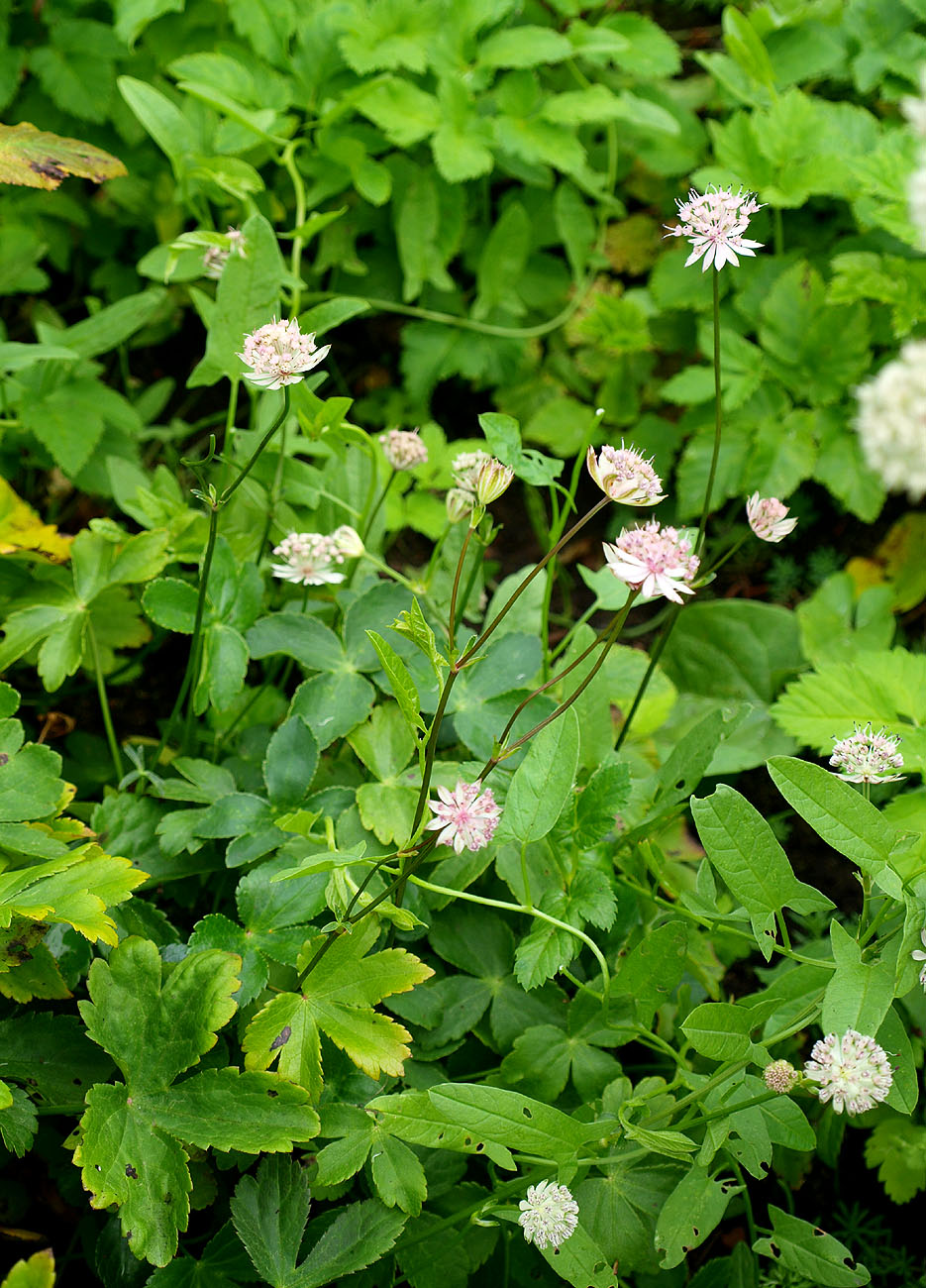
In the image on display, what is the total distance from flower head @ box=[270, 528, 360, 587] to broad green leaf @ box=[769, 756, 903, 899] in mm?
675

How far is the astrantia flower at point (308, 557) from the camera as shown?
1.45 m

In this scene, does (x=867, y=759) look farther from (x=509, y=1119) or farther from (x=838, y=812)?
(x=509, y=1119)

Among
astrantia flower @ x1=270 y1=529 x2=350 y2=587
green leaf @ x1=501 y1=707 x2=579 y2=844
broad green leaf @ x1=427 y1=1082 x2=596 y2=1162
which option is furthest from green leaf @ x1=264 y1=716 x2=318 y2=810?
broad green leaf @ x1=427 y1=1082 x2=596 y2=1162

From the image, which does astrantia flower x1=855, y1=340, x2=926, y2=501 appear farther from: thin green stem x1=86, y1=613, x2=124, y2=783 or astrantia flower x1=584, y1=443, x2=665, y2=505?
thin green stem x1=86, y1=613, x2=124, y2=783

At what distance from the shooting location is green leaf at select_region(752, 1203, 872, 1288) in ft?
4.00

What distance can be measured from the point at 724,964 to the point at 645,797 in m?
0.43

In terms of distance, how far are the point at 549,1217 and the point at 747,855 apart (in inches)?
18.1

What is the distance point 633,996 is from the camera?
4.29ft

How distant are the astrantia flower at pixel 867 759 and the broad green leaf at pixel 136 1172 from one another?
2.97 ft

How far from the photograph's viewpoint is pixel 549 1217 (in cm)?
110

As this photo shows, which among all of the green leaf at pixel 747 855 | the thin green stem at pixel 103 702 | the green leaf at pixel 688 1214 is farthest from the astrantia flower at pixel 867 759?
the thin green stem at pixel 103 702

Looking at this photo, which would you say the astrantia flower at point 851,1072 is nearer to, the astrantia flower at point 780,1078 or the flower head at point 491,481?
the astrantia flower at point 780,1078

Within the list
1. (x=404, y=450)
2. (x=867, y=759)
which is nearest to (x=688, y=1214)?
(x=867, y=759)

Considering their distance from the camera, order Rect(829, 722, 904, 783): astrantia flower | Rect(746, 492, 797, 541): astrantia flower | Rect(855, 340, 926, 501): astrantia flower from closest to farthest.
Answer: Rect(855, 340, 926, 501): astrantia flower → Rect(829, 722, 904, 783): astrantia flower → Rect(746, 492, 797, 541): astrantia flower
